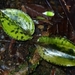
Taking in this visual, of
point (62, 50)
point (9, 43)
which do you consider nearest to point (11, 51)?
point (9, 43)

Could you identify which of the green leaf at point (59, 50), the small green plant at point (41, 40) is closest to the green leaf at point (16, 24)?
the small green plant at point (41, 40)

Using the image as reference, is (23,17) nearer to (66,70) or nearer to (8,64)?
(8,64)

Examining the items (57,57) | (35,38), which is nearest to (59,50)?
(57,57)

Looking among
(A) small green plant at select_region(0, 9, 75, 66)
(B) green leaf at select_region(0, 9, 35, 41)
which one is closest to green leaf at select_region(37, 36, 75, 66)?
(A) small green plant at select_region(0, 9, 75, 66)

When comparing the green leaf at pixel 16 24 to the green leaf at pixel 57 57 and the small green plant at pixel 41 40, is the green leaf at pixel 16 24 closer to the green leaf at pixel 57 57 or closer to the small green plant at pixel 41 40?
the small green plant at pixel 41 40

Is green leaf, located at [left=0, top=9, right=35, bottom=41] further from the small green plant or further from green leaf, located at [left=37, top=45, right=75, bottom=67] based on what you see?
green leaf, located at [left=37, top=45, right=75, bottom=67]

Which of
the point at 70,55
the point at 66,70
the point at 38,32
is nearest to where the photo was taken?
Answer: the point at 70,55

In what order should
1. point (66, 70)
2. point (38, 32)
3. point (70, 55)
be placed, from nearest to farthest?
point (70, 55)
point (66, 70)
point (38, 32)
